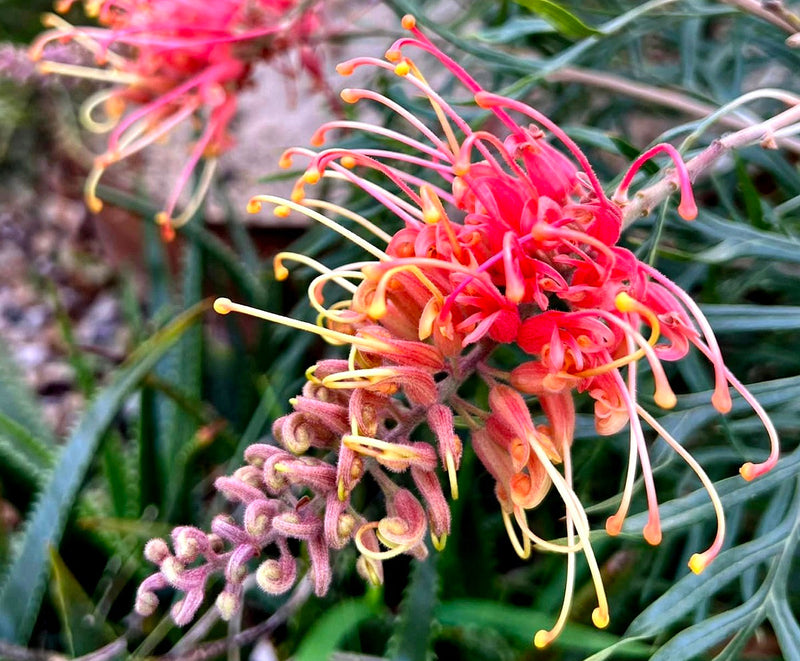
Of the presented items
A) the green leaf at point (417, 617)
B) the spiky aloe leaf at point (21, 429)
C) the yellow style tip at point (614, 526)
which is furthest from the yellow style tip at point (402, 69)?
the spiky aloe leaf at point (21, 429)

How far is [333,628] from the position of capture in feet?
1.50

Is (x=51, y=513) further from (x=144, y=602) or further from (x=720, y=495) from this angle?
(x=720, y=495)

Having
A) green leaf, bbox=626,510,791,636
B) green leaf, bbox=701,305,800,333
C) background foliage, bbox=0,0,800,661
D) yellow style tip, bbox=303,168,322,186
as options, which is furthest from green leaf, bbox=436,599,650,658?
yellow style tip, bbox=303,168,322,186

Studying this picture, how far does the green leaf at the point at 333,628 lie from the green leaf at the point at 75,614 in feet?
0.48

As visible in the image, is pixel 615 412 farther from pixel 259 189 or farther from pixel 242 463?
pixel 259 189

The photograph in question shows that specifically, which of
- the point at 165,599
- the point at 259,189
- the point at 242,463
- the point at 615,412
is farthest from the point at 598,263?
the point at 259,189

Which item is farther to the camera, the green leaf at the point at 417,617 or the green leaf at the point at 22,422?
the green leaf at the point at 22,422

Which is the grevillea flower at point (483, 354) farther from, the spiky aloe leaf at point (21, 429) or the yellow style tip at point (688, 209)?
the spiky aloe leaf at point (21, 429)

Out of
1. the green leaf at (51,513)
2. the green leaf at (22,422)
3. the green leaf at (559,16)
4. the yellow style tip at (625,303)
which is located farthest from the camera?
the green leaf at (22,422)

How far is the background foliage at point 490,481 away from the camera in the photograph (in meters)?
0.40

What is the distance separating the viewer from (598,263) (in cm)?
31

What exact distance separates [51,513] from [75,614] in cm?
9

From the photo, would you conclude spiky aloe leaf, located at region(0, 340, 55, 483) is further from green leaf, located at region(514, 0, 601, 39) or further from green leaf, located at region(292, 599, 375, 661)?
green leaf, located at region(514, 0, 601, 39)

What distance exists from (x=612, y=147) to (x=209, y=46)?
345 millimetres
